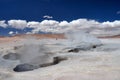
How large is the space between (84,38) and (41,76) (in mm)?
9740

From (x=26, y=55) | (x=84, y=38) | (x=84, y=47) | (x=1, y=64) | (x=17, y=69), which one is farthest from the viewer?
(x=84, y=38)

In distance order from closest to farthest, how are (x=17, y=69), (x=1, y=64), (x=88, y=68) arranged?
1. (x=88, y=68)
2. (x=17, y=69)
3. (x=1, y=64)

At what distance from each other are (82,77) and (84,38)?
9.97 meters

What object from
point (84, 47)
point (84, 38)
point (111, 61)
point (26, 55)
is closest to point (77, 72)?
point (111, 61)

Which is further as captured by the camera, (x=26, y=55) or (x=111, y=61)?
(x=26, y=55)

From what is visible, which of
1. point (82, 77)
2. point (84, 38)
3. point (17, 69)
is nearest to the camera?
point (82, 77)

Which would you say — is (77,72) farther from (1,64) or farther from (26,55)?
(26,55)

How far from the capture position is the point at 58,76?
22.4ft

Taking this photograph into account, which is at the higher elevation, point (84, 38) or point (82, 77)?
point (84, 38)

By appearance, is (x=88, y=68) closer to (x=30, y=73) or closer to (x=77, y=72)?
(x=77, y=72)

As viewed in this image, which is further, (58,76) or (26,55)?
(26,55)

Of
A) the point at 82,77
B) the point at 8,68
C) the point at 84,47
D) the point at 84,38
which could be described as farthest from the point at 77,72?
the point at 84,38

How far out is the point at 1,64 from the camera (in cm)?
911

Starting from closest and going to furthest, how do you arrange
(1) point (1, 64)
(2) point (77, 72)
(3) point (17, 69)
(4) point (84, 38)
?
1. (2) point (77, 72)
2. (3) point (17, 69)
3. (1) point (1, 64)
4. (4) point (84, 38)
